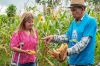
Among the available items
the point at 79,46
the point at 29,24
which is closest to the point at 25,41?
the point at 29,24

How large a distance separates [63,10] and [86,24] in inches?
152

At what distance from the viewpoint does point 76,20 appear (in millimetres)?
4973

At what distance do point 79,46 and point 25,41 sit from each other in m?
1.38

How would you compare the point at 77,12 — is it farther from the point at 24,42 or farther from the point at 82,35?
the point at 24,42

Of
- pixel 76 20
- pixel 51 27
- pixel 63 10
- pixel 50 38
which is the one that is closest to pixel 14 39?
pixel 50 38

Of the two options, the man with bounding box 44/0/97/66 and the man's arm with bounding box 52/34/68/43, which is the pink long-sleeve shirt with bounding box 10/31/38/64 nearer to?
the man's arm with bounding box 52/34/68/43

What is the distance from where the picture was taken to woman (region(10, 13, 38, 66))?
5.88 meters

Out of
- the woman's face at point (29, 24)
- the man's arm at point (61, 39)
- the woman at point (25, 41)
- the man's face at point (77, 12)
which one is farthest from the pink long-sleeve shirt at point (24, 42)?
the man's face at point (77, 12)

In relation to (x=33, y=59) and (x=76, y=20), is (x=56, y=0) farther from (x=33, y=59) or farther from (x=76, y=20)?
(x=76, y=20)

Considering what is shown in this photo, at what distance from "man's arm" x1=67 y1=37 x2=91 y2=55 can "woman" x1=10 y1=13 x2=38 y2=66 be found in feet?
3.86

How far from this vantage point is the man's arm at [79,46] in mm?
4699

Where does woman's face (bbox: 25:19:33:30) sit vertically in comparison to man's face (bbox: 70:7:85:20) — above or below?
below

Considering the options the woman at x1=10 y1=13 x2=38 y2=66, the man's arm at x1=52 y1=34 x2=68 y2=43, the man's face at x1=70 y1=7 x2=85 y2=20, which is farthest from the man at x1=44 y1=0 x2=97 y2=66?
the woman at x1=10 y1=13 x2=38 y2=66

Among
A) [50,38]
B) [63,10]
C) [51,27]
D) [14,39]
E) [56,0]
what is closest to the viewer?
[50,38]
